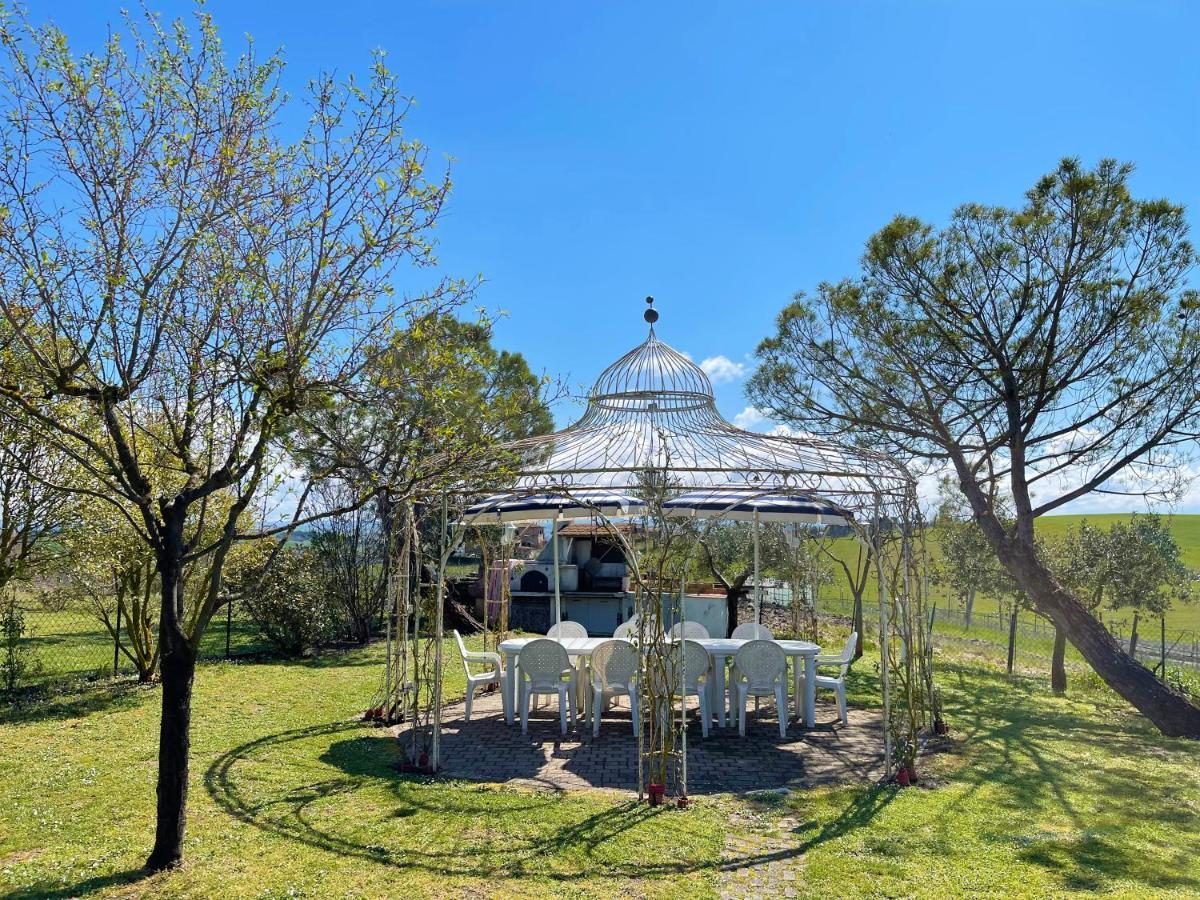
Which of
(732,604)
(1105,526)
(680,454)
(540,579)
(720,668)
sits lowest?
(720,668)

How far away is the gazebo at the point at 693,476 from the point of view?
653cm

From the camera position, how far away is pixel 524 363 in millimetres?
17094

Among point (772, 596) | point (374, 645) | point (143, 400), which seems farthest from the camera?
point (772, 596)

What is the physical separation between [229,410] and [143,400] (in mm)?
771

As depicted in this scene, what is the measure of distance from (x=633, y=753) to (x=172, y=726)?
4060 mm

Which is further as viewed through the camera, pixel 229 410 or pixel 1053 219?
pixel 1053 219

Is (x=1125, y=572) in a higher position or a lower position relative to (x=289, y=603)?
higher

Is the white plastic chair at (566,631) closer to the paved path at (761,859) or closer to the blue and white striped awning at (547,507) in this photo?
the blue and white striped awning at (547,507)

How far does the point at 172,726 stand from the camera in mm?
4348

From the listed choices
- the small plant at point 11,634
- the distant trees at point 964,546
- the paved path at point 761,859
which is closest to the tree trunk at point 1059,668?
the distant trees at point 964,546

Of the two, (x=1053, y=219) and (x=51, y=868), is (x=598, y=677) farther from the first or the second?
(x=1053, y=219)

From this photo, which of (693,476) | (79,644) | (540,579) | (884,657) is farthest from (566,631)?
(79,644)

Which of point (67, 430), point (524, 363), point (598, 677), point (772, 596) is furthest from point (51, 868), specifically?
point (772, 596)

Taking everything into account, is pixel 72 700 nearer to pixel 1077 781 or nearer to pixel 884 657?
pixel 884 657
